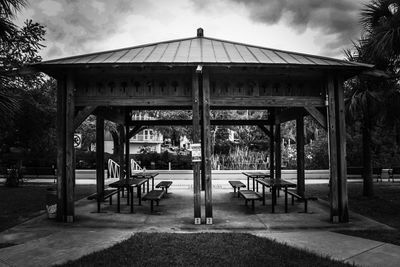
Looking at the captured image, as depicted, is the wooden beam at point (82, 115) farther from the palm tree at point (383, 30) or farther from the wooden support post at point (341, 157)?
the palm tree at point (383, 30)

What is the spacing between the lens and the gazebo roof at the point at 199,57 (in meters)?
7.66

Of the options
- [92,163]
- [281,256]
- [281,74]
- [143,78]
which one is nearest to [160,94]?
[143,78]

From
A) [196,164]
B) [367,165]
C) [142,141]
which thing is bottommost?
[367,165]

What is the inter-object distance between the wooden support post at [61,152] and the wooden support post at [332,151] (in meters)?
6.56

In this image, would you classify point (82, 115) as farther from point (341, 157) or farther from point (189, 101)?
point (341, 157)

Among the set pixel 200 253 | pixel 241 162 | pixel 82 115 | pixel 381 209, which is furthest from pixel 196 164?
pixel 241 162

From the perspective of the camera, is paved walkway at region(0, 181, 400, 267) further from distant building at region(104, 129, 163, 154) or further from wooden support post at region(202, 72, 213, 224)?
distant building at region(104, 129, 163, 154)

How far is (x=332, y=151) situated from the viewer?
321 inches

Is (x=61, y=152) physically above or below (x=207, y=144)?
below

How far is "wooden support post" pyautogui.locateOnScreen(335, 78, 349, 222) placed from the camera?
Result: 7.99m

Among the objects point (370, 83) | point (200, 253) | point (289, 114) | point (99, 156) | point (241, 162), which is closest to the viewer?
point (200, 253)

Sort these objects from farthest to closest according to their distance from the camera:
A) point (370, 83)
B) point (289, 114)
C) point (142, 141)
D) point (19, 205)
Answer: point (142, 141) < point (289, 114) < point (370, 83) < point (19, 205)

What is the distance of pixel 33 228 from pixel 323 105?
7.45 meters

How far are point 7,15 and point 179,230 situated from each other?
5.94 meters
